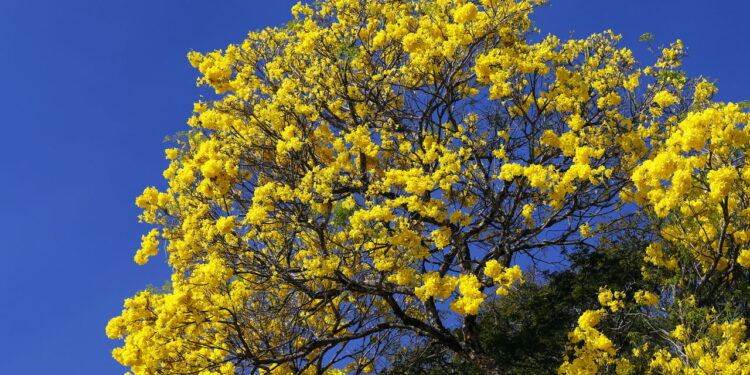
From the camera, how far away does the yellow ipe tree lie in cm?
720

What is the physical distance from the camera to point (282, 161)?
27.9 ft

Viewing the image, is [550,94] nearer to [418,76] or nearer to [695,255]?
[418,76]

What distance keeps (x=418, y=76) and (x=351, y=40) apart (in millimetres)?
988

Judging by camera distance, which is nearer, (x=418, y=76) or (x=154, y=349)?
(x=154, y=349)

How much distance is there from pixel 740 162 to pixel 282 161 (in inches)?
200

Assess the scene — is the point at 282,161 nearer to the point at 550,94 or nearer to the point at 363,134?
the point at 363,134

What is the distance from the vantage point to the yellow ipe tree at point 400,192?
7.20 metres

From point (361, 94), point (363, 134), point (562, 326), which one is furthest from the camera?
point (562, 326)

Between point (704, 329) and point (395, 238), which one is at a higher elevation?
point (395, 238)

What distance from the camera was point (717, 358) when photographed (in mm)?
6617

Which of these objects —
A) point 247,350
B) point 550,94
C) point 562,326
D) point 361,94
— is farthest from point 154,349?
point 562,326

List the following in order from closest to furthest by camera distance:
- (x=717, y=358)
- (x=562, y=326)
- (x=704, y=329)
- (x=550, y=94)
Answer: (x=717, y=358) < (x=704, y=329) < (x=550, y=94) < (x=562, y=326)

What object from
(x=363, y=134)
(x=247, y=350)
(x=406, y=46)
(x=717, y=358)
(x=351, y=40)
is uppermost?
(x=351, y=40)

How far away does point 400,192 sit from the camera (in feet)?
26.4
